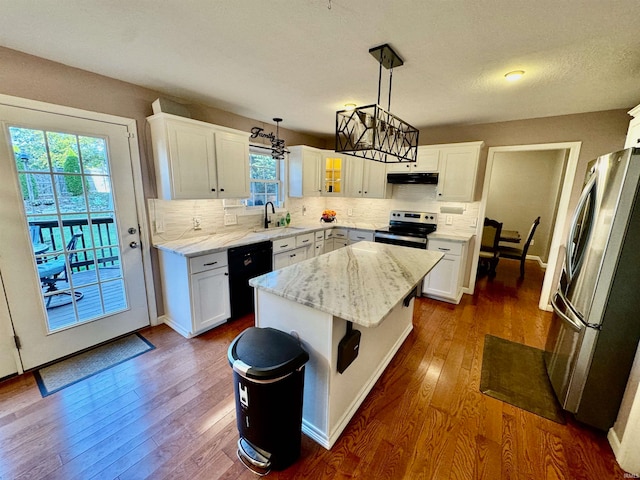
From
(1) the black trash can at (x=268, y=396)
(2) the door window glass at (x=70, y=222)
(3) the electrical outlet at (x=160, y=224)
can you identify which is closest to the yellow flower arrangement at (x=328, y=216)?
(3) the electrical outlet at (x=160, y=224)

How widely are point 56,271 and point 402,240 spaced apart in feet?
12.1

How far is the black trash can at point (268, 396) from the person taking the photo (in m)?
1.26

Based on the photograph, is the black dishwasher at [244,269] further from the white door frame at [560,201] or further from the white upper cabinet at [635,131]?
the white upper cabinet at [635,131]

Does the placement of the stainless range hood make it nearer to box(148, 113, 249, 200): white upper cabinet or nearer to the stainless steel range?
the stainless steel range

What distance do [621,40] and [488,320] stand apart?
2.68 m

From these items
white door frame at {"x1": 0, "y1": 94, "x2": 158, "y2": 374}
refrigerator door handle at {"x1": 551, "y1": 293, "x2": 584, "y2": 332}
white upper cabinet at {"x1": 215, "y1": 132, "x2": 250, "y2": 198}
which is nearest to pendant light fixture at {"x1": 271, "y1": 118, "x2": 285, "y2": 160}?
white upper cabinet at {"x1": 215, "y1": 132, "x2": 250, "y2": 198}

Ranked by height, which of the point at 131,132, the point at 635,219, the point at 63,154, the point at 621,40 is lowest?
the point at 635,219

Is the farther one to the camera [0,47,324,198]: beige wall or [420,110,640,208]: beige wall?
[420,110,640,208]: beige wall

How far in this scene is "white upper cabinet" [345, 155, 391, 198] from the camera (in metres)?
4.15

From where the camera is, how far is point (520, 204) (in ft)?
19.5

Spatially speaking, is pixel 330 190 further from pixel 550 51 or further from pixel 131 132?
pixel 550 51

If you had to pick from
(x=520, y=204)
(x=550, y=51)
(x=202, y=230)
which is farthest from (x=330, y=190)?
(x=520, y=204)

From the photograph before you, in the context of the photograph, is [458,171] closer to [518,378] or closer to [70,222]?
[518,378]

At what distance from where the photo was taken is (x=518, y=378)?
2.17 m
